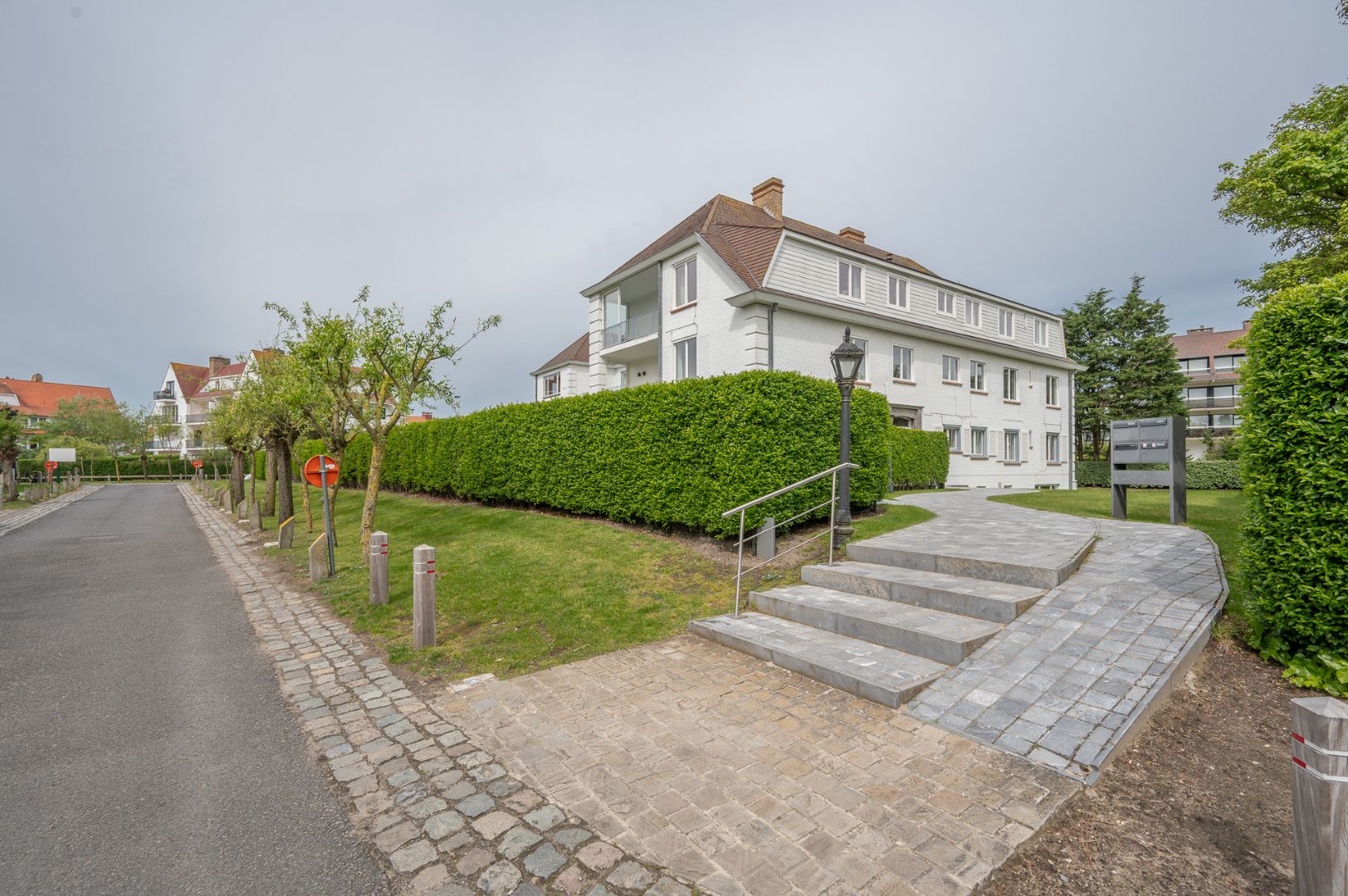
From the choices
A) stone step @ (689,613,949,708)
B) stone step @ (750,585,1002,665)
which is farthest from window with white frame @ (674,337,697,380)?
stone step @ (689,613,949,708)

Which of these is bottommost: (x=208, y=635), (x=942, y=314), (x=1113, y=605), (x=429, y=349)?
(x=208, y=635)

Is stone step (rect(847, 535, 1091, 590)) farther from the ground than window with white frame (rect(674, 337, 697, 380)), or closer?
closer

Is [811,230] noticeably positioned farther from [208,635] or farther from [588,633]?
[208,635]

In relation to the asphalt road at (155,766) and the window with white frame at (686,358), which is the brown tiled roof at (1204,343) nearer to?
the window with white frame at (686,358)

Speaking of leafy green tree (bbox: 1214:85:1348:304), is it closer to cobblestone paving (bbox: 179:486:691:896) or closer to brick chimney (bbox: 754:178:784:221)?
brick chimney (bbox: 754:178:784:221)

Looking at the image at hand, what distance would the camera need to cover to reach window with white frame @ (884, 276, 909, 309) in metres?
21.9

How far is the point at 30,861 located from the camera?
2.96m

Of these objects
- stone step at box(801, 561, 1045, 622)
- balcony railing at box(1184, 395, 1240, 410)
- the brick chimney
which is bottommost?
stone step at box(801, 561, 1045, 622)

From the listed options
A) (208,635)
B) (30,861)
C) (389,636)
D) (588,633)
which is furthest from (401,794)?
(208,635)

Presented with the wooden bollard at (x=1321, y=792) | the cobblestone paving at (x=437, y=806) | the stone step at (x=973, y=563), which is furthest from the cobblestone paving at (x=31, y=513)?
the wooden bollard at (x=1321, y=792)

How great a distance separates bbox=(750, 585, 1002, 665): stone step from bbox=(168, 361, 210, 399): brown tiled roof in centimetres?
9061

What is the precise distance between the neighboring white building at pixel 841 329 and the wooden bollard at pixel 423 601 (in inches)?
509

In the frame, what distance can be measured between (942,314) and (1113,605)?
68.2 ft

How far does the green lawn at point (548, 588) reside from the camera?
619cm
